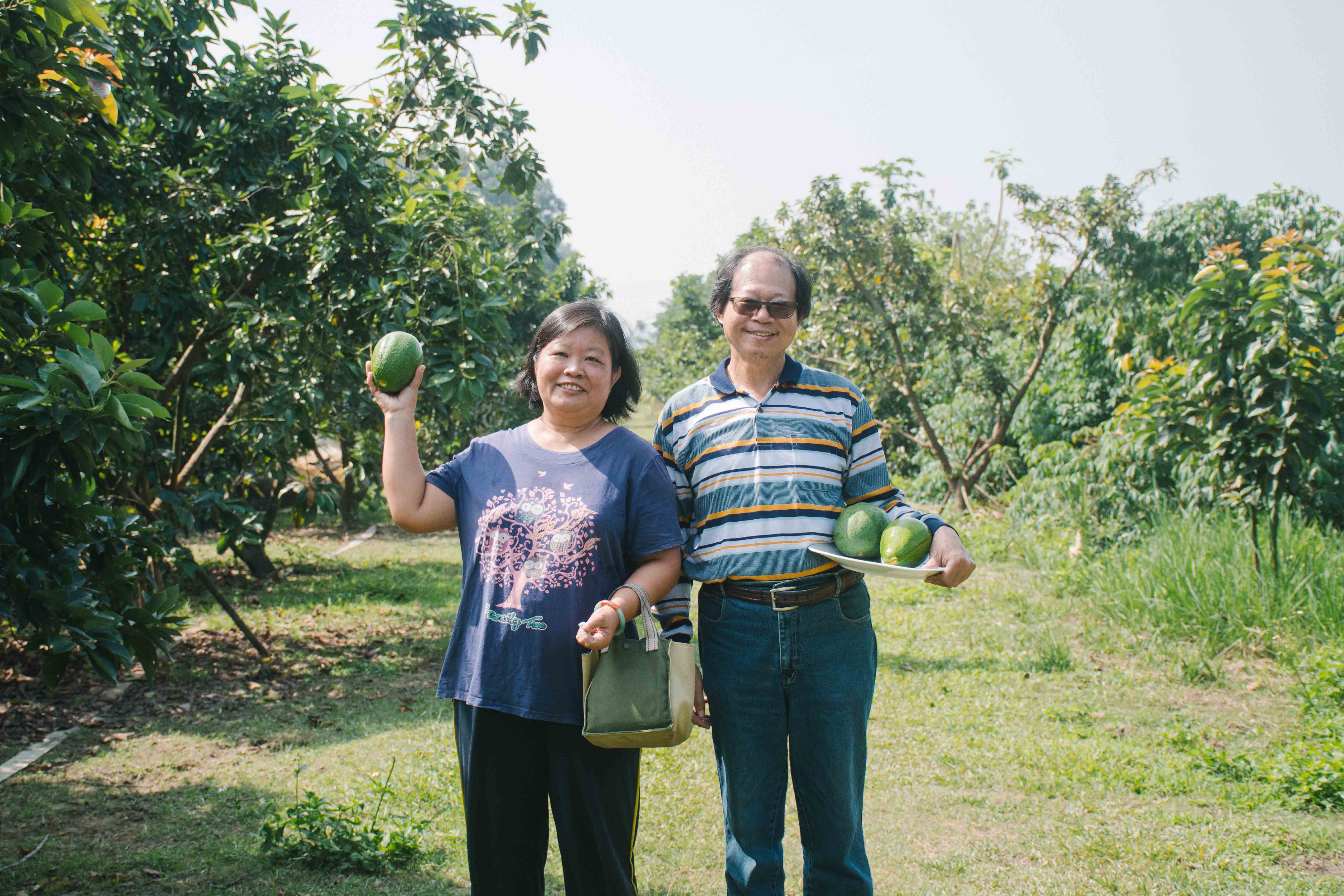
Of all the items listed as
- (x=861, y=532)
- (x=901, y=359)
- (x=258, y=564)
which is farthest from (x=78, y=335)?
(x=901, y=359)

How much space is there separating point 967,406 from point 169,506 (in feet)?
30.1

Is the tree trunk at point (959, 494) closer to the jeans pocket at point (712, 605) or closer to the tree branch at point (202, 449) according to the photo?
the tree branch at point (202, 449)

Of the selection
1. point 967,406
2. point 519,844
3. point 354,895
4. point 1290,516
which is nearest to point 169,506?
point 354,895

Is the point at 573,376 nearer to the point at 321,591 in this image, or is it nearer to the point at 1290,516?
the point at 1290,516

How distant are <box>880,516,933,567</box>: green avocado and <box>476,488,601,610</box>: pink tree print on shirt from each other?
71 cm

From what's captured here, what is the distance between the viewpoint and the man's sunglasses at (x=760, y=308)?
2490mm

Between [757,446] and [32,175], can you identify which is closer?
[757,446]

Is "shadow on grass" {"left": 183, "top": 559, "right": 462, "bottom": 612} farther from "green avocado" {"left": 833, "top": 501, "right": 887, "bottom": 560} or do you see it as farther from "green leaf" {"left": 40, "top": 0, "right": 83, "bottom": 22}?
"green avocado" {"left": 833, "top": 501, "right": 887, "bottom": 560}

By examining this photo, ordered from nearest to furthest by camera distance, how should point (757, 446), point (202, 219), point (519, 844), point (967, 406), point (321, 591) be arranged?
point (519, 844)
point (757, 446)
point (202, 219)
point (321, 591)
point (967, 406)

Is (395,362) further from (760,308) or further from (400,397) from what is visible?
(760,308)

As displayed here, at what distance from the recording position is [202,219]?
18.8ft

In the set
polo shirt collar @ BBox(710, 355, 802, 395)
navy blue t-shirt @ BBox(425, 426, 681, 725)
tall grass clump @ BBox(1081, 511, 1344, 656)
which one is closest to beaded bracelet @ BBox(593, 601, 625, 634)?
navy blue t-shirt @ BBox(425, 426, 681, 725)

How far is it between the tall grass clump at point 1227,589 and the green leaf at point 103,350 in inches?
232

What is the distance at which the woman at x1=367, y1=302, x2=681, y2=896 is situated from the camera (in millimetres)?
2227
